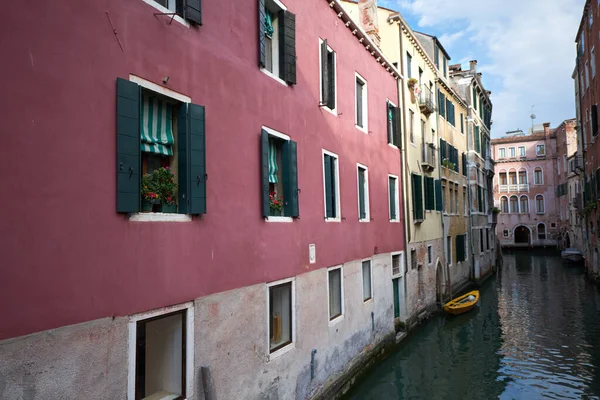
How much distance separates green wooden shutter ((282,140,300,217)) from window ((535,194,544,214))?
52431 millimetres

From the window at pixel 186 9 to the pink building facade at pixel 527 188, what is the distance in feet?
180

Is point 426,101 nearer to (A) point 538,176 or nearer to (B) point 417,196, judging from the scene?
(B) point 417,196

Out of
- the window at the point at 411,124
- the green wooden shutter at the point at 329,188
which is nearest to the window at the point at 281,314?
the green wooden shutter at the point at 329,188

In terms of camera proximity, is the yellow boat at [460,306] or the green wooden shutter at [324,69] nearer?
the green wooden shutter at [324,69]

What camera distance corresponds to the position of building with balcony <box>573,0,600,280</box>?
23.6 m

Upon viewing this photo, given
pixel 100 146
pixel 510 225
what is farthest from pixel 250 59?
pixel 510 225

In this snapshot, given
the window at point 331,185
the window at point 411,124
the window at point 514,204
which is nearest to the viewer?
the window at point 331,185

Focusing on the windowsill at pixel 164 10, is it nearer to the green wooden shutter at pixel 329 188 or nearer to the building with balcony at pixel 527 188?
the green wooden shutter at pixel 329 188

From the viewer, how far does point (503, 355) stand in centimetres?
1345

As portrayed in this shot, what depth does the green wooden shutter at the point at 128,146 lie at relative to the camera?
15.6 ft

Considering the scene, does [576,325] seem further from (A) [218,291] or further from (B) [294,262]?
(A) [218,291]

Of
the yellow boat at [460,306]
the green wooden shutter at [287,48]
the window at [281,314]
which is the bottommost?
the yellow boat at [460,306]

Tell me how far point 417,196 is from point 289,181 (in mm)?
9766

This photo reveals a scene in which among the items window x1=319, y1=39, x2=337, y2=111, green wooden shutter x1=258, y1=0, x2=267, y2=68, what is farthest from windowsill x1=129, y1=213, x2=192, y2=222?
window x1=319, y1=39, x2=337, y2=111
